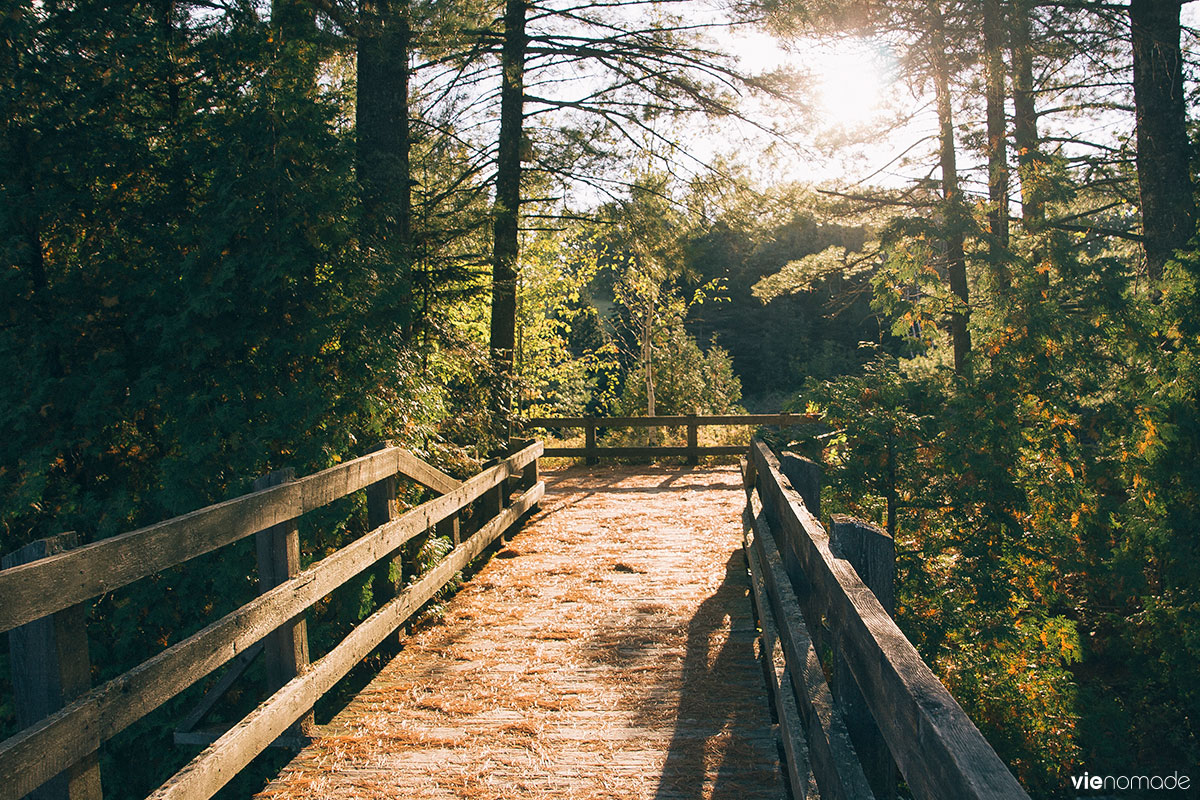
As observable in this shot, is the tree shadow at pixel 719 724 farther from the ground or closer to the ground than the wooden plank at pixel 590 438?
closer to the ground

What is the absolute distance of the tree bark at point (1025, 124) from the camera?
7.89 meters

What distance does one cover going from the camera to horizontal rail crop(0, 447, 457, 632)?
7.16 ft

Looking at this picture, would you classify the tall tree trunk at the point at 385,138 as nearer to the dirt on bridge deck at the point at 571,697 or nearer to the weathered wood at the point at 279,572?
the weathered wood at the point at 279,572

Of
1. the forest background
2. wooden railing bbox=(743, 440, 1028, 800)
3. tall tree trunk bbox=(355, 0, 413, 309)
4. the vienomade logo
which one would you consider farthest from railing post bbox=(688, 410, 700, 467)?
wooden railing bbox=(743, 440, 1028, 800)

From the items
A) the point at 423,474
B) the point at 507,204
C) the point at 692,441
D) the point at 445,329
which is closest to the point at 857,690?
the point at 423,474

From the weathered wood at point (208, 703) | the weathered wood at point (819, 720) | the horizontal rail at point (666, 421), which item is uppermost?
the horizontal rail at point (666, 421)

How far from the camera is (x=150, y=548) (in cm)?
274

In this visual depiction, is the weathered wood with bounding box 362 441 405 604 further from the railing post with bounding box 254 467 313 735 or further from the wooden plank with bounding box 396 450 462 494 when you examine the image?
the railing post with bounding box 254 467 313 735

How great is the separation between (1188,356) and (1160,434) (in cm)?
72

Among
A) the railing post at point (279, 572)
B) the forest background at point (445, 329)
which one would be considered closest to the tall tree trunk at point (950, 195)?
the forest background at point (445, 329)

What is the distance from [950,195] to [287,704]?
757cm

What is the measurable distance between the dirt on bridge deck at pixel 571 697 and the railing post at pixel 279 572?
0.41 metres

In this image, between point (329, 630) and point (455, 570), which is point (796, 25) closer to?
point (455, 570)

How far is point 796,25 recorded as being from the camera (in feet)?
33.6
